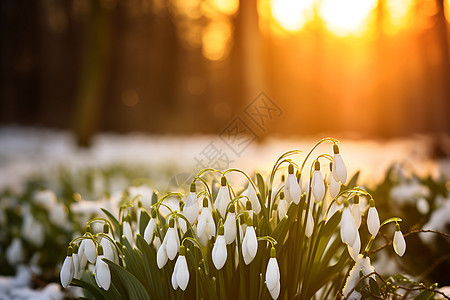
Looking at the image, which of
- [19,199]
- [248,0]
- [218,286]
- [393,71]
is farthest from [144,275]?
[393,71]

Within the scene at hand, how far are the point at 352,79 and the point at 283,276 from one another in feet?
46.9

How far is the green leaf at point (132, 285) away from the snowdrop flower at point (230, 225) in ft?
0.96

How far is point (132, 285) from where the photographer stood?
4.14ft

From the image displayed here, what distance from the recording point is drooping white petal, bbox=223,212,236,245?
1167 millimetres

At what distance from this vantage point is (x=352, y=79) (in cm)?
1478

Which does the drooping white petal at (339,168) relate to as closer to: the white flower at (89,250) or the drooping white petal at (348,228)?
the drooping white petal at (348,228)

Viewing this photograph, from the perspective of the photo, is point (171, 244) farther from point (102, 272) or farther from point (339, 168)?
point (339, 168)

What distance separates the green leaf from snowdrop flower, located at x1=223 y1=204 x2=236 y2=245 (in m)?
0.29

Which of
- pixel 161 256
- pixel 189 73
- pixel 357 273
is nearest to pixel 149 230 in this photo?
pixel 161 256

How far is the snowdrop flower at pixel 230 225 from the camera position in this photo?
117 cm

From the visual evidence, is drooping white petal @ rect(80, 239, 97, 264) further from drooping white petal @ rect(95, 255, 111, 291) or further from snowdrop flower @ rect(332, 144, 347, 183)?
snowdrop flower @ rect(332, 144, 347, 183)

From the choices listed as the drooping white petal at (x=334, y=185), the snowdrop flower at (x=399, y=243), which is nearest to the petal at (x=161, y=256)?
the drooping white petal at (x=334, y=185)

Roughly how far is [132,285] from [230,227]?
0.34 m

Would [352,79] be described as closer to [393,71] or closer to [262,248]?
[393,71]
